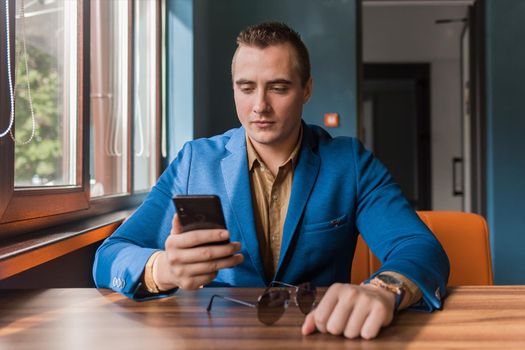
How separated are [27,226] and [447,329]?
1.14m

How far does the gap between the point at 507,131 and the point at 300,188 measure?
2921mm

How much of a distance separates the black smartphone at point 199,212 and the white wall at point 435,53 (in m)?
5.30

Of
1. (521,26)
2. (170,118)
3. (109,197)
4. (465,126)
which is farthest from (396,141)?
(109,197)

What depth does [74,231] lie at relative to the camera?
1.65 metres

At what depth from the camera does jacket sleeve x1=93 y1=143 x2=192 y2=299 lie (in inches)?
42.1

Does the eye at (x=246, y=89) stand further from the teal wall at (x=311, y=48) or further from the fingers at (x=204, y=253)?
the teal wall at (x=311, y=48)

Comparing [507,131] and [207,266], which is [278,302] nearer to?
[207,266]

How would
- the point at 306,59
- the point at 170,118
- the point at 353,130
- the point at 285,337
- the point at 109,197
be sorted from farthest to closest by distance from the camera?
the point at 353,130 → the point at 170,118 → the point at 109,197 → the point at 306,59 → the point at 285,337

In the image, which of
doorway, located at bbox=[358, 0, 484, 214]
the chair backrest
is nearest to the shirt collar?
the chair backrest

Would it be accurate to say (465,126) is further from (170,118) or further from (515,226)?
(170,118)

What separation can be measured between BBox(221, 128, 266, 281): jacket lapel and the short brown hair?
0.23 metres

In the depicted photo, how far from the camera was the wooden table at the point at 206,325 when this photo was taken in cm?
78

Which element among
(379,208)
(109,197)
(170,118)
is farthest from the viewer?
(170,118)

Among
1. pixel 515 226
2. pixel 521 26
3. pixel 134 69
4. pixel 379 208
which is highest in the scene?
pixel 521 26
